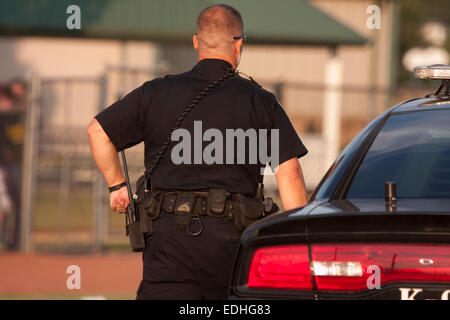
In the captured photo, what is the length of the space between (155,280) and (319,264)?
127 centimetres

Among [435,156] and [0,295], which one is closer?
[435,156]

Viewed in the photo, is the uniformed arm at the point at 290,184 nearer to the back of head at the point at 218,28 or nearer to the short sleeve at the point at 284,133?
the short sleeve at the point at 284,133

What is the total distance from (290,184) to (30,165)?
10363 mm

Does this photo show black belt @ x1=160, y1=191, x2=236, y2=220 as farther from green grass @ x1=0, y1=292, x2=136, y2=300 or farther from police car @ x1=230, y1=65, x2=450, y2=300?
green grass @ x1=0, y1=292, x2=136, y2=300

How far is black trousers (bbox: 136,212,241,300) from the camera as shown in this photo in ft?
15.6

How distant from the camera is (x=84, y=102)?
1518 cm

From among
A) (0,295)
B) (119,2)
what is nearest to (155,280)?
(0,295)

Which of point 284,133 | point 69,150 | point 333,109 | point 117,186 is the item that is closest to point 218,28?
point 284,133

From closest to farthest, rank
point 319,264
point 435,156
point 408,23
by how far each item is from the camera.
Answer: point 319,264 < point 435,156 < point 408,23

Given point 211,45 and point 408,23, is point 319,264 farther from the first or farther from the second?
point 408,23

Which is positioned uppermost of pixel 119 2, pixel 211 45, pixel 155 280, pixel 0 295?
pixel 119 2

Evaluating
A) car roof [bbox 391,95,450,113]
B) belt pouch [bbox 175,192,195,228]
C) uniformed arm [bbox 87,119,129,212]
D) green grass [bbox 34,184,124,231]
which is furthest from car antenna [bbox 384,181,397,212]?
green grass [bbox 34,184,124,231]
